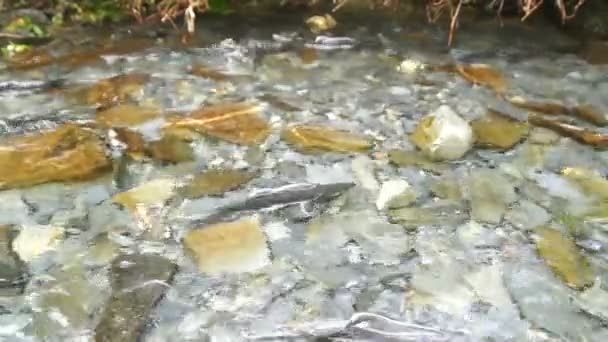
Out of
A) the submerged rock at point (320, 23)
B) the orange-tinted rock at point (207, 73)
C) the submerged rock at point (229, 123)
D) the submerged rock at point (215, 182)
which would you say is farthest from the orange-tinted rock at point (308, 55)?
the submerged rock at point (215, 182)

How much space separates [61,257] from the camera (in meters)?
2.07

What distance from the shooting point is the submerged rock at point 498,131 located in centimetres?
267

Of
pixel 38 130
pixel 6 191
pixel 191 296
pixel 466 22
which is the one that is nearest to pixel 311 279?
pixel 191 296

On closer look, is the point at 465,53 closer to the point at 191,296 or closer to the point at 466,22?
the point at 466,22

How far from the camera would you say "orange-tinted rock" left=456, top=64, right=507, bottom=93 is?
3.11 metres

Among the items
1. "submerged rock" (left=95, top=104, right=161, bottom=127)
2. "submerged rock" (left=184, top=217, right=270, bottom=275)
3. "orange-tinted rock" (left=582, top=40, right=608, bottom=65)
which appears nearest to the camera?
"submerged rock" (left=184, top=217, right=270, bottom=275)

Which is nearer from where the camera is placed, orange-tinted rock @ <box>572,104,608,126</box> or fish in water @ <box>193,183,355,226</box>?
fish in water @ <box>193,183,355,226</box>

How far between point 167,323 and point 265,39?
2027 millimetres

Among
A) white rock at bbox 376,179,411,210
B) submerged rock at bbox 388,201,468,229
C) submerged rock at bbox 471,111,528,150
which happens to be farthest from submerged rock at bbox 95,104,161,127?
submerged rock at bbox 471,111,528,150

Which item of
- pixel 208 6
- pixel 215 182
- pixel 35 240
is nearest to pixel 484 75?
pixel 215 182

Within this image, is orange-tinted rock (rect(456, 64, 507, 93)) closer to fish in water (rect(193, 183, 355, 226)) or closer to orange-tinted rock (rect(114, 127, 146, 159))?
fish in water (rect(193, 183, 355, 226))

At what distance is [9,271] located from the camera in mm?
2002

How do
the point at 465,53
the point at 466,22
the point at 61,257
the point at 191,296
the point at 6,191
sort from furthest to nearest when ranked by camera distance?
the point at 466,22 < the point at 465,53 < the point at 6,191 < the point at 61,257 < the point at 191,296

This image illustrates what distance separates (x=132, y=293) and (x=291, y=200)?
2.12 feet
